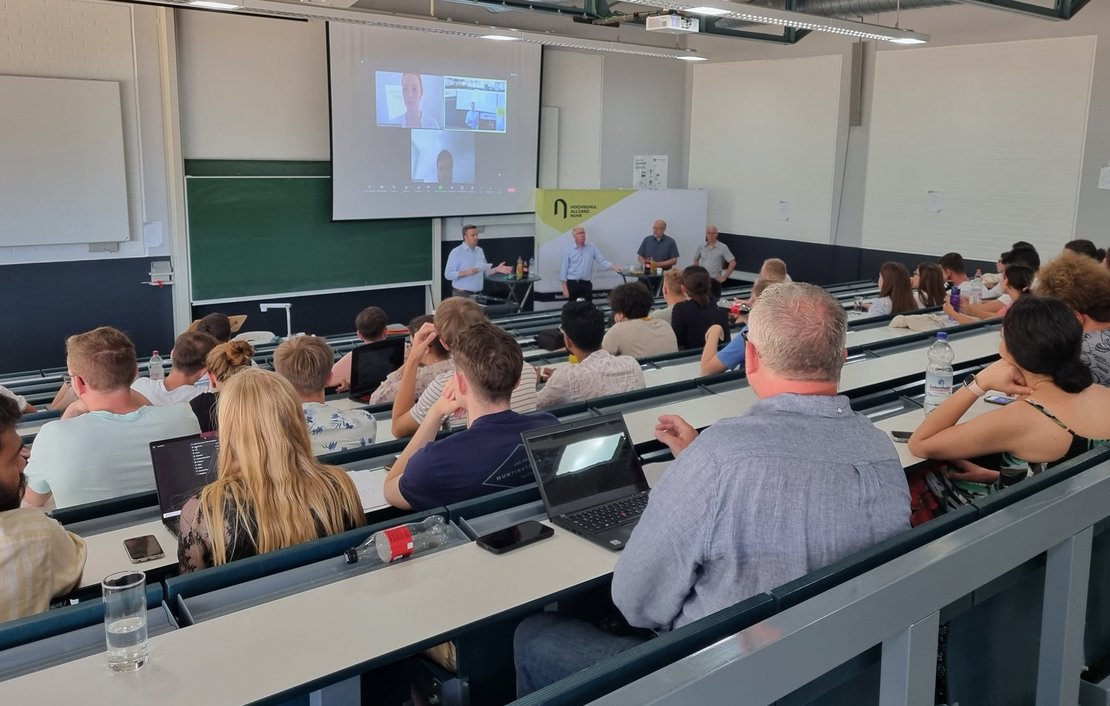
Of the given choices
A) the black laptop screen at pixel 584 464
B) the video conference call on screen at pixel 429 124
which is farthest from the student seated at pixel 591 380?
the video conference call on screen at pixel 429 124

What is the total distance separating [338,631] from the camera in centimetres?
186

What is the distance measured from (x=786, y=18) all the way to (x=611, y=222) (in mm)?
4639

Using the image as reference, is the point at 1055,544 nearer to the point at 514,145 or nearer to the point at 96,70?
the point at 96,70

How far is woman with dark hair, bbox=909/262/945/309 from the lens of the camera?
7.10 meters

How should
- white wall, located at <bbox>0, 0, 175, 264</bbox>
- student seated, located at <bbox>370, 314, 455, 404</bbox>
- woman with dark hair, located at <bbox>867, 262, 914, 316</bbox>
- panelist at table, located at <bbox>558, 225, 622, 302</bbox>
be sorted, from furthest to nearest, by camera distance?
1. panelist at table, located at <bbox>558, 225, 622, 302</bbox>
2. white wall, located at <bbox>0, 0, 175, 264</bbox>
3. woman with dark hair, located at <bbox>867, 262, 914, 316</bbox>
4. student seated, located at <bbox>370, 314, 455, 404</bbox>

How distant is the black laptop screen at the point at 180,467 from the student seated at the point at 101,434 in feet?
1.43

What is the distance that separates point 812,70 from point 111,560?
10.4 metres

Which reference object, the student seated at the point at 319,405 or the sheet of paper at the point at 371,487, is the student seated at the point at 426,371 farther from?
the sheet of paper at the point at 371,487

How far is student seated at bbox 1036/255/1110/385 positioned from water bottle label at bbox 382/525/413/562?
297cm

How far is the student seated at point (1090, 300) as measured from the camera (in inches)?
149

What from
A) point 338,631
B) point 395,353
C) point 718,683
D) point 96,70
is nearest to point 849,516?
point 718,683

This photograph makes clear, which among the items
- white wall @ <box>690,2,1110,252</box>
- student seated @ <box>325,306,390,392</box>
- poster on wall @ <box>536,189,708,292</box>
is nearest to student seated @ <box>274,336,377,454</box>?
student seated @ <box>325,306,390,392</box>

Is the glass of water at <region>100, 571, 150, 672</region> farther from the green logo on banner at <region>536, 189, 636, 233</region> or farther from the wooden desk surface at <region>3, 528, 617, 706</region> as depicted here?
the green logo on banner at <region>536, 189, 636, 233</region>

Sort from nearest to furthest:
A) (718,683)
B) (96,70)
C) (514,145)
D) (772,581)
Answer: (718,683)
(772,581)
(96,70)
(514,145)
